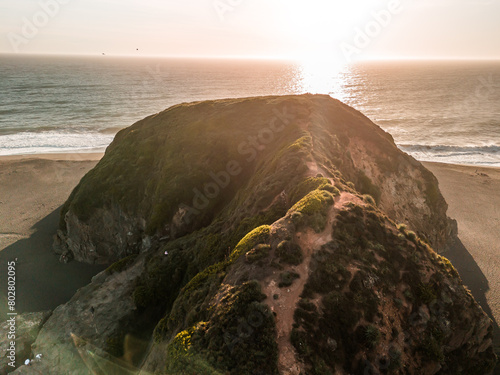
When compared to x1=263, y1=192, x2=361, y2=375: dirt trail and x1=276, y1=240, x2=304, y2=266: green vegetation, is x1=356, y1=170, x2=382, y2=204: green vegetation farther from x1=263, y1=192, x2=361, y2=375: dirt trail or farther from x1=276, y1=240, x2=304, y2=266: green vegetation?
x1=276, y1=240, x2=304, y2=266: green vegetation

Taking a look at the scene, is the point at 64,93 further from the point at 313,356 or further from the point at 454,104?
the point at 454,104

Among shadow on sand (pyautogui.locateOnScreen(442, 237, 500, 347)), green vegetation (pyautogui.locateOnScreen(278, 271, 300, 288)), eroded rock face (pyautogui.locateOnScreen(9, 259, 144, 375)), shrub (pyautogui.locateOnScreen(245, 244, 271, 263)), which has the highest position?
shrub (pyautogui.locateOnScreen(245, 244, 271, 263))

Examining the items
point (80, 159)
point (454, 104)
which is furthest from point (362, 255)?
point (454, 104)

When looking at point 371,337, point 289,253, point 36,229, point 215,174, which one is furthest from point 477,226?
point 36,229

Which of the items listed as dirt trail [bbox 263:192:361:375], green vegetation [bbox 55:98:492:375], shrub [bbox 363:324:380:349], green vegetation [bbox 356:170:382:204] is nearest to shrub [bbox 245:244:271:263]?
green vegetation [bbox 55:98:492:375]

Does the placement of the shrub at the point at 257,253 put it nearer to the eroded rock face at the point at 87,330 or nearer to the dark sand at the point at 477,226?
the eroded rock face at the point at 87,330

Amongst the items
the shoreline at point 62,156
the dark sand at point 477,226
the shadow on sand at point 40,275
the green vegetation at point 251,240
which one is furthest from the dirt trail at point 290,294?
the shoreline at point 62,156
